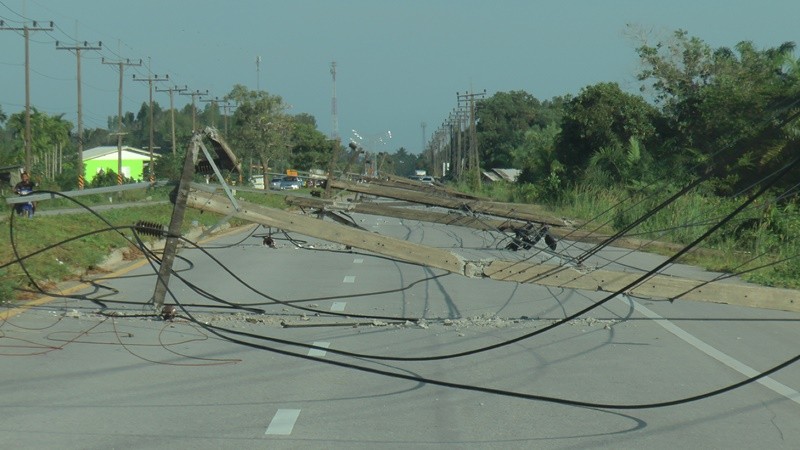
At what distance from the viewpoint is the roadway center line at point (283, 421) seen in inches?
302

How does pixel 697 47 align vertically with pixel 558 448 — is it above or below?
above

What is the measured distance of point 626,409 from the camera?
852 cm

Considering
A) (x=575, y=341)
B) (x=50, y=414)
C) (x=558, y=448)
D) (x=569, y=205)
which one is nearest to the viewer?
(x=558, y=448)

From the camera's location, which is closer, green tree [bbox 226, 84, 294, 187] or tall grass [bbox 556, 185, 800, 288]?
tall grass [bbox 556, 185, 800, 288]

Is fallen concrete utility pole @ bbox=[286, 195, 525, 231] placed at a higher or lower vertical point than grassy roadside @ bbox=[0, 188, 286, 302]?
higher

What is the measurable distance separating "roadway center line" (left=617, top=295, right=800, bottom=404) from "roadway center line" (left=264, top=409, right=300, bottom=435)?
401cm

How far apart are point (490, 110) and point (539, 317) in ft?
406

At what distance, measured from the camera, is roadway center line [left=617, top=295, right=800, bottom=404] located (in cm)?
949

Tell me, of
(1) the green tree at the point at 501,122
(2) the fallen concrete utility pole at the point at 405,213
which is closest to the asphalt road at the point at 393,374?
(2) the fallen concrete utility pole at the point at 405,213

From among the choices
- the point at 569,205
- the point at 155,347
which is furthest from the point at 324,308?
the point at 569,205

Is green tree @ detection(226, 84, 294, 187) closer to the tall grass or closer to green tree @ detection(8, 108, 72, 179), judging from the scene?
green tree @ detection(8, 108, 72, 179)

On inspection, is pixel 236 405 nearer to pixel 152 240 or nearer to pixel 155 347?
pixel 155 347

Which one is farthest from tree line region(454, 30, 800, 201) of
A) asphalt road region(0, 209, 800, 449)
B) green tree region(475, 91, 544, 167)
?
green tree region(475, 91, 544, 167)

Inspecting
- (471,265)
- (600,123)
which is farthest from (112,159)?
(471,265)
